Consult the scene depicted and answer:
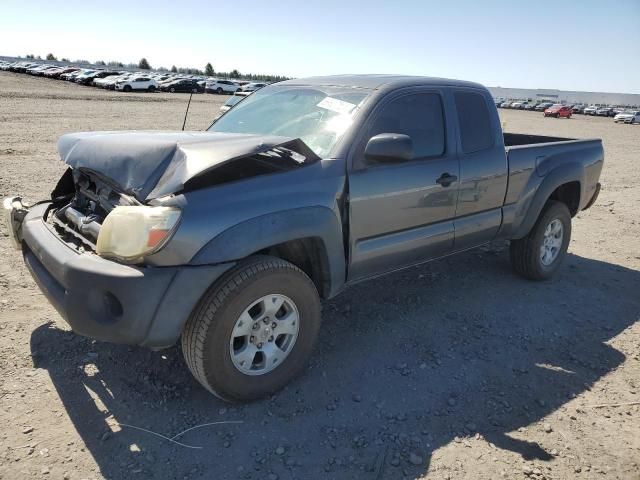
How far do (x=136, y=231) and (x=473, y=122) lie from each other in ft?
9.75

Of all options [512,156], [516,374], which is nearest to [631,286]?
[512,156]

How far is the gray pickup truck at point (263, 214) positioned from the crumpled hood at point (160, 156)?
1 cm

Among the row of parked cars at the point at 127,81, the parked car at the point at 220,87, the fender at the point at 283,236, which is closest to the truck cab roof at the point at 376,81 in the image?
the fender at the point at 283,236

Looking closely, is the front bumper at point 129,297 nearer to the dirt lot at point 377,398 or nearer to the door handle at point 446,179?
the dirt lot at point 377,398

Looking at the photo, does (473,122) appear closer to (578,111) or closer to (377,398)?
(377,398)

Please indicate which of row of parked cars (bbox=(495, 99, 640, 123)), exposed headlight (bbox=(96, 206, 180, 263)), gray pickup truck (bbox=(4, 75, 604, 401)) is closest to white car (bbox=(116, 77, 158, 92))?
row of parked cars (bbox=(495, 99, 640, 123))

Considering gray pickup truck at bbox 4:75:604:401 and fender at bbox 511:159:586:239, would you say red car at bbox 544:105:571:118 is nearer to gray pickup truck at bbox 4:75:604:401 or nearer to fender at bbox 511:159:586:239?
fender at bbox 511:159:586:239

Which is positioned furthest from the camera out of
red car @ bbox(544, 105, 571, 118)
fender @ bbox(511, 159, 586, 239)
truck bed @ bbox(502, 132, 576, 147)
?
red car @ bbox(544, 105, 571, 118)

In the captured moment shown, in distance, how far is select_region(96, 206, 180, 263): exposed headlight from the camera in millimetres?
2420

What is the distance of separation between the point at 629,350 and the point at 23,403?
4.25 meters

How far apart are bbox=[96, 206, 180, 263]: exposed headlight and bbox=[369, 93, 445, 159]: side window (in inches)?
63.0

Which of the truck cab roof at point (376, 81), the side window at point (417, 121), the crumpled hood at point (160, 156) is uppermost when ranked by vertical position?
the truck cab roof at point (376, 81)

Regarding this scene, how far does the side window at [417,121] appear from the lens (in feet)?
11.5

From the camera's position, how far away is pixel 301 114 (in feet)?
11.9
